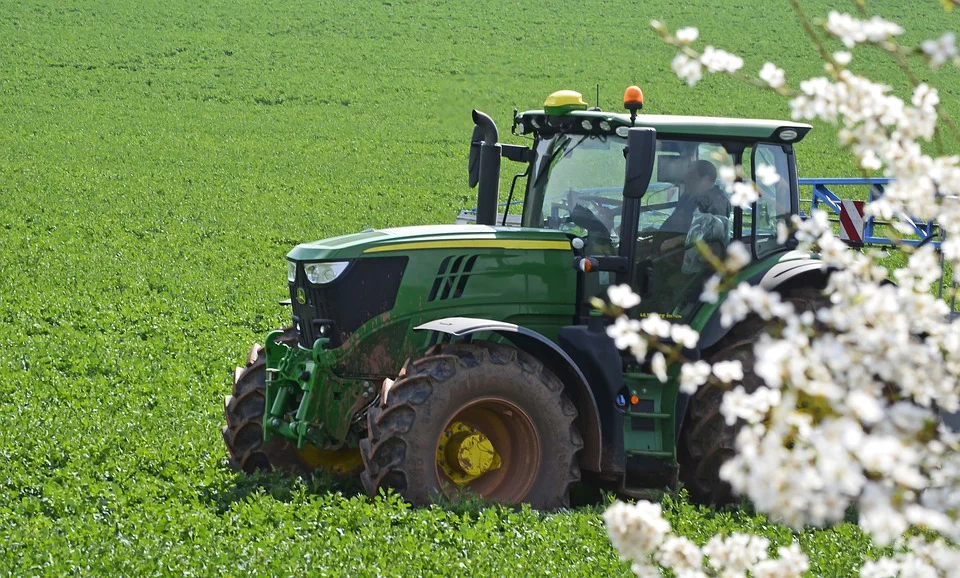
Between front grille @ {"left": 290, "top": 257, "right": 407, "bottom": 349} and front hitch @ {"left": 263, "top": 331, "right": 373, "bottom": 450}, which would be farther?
front grille @ {"left": 290, "top": 257, "right": 407, "bottom": 349}

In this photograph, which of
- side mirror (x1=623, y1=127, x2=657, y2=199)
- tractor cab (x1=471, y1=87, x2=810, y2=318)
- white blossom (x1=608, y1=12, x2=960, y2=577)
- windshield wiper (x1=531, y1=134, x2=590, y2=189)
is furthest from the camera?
windshield wiper (x1=531, y1=134, x2=590, y2=189)

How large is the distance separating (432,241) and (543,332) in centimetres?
91

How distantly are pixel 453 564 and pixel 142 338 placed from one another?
8287 mm

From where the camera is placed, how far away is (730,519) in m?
6.32

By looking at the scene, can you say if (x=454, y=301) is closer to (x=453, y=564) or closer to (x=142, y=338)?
(x=453, y=564)

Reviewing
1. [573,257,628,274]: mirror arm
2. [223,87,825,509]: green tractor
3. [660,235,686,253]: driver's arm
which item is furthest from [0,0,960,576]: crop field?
[660,235,686,253]: driver's arm

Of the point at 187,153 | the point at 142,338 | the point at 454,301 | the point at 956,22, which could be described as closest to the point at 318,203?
the point at 187,153

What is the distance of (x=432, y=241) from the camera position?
273 inches

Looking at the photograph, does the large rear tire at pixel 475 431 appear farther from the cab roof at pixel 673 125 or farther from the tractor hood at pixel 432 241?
the cab roof at pixel 673 125

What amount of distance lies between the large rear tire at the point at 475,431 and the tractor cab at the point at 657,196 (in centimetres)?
85

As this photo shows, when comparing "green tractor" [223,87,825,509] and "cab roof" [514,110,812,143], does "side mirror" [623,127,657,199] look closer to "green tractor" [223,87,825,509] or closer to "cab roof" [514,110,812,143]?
"green tractor" [223,87,825,509]

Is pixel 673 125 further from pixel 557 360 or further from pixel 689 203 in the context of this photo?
pixel 557 360

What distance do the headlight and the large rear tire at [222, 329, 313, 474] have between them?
89 centimetres

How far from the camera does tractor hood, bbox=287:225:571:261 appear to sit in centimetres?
690
